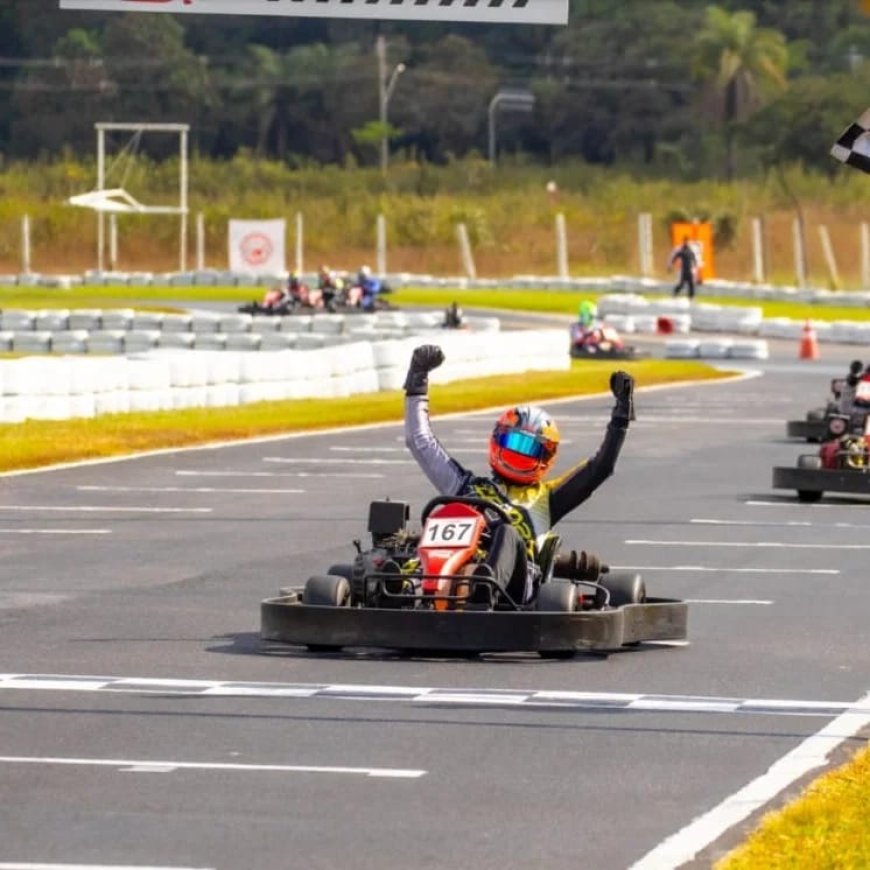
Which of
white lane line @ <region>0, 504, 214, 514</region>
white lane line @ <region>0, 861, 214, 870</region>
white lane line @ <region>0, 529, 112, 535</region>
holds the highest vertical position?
white lane line @ <region>0, 504, 214, 514</region>

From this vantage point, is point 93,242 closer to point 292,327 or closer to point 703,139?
point 703,139

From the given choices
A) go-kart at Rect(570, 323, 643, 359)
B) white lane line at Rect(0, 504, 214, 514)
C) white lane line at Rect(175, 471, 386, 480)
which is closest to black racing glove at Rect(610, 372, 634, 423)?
white lane line at Rect(0, 504, 214, 514)

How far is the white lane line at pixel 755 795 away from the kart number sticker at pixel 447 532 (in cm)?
189

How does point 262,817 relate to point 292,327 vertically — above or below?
below

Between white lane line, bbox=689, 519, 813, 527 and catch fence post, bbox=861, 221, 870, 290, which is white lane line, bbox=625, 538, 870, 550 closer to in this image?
white lane line, bbox=689, 519, 813, 527

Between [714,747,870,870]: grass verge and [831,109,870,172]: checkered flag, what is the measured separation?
235cm

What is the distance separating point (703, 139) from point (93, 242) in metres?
26.0

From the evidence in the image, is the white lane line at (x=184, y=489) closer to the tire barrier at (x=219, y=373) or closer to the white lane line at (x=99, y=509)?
the white lane line at (x=99, y=509)

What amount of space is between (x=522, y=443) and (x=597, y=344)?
105ft

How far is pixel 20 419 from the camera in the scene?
26328 millimetres

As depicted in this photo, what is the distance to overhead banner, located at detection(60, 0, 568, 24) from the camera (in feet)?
34.9

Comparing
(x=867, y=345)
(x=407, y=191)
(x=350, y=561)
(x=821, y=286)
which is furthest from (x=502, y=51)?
(x=350, y=561)

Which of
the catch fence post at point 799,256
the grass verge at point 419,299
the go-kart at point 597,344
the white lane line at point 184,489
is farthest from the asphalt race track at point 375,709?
the catch fence post at point 799,256

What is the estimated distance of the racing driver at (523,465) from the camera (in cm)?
1129
